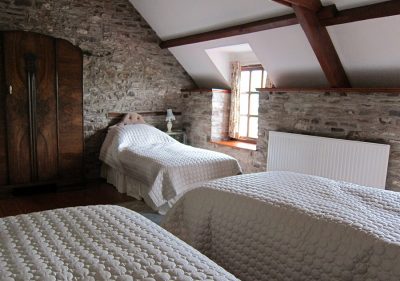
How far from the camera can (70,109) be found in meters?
4.29

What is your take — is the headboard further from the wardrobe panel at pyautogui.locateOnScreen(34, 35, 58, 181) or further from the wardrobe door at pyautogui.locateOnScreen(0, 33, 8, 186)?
the wardrobe door at pyautogui.locateOnScreen(0, 33, 8, 186)

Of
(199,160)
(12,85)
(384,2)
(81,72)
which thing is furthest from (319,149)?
(12,85)

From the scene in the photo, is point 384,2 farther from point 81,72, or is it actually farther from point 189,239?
point 81,72

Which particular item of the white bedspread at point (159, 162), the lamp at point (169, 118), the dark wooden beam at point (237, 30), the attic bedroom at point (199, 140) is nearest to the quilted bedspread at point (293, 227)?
the attic bedroom at point (199, 140)

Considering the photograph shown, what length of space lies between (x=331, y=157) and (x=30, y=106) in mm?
3438

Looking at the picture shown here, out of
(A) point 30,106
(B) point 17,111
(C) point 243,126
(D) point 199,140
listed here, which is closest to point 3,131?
(B) point 17,111

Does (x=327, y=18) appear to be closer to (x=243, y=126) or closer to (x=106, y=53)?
(x=243, y=126)

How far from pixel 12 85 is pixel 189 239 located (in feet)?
9.71

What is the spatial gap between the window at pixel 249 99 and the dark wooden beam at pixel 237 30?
0.95 metres

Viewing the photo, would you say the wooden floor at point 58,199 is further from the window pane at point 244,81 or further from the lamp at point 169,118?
the window pane at point 244,81

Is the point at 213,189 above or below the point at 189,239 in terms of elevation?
above

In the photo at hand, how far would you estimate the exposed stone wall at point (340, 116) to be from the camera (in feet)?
10.5

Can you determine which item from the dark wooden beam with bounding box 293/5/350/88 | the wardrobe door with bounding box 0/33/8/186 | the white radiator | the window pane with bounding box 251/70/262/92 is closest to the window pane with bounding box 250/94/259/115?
the window pane with bounding box 251/70/262/92

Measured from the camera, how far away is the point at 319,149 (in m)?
3.66
